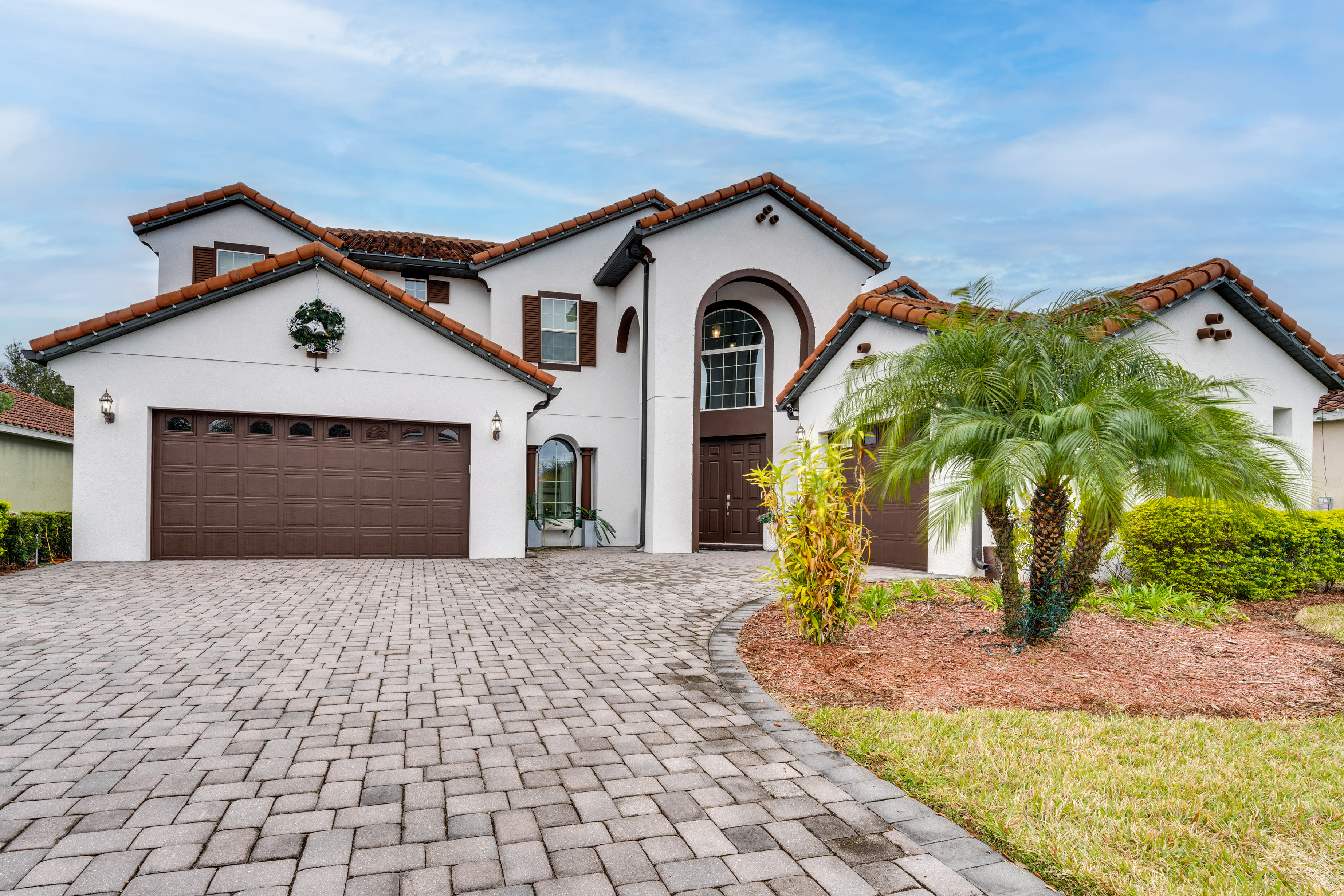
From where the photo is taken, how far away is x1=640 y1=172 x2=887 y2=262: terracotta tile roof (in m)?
14.4

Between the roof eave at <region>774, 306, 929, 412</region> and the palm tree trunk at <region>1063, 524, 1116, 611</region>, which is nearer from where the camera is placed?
the palm tree trunk at <region>1063, 524, 1116, 611</region>

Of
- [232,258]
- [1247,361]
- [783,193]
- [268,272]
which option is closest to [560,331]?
[783,193]

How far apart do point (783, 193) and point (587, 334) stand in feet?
18.0

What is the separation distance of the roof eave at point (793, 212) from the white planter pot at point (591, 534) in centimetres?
661

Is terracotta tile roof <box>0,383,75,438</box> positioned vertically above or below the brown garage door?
above

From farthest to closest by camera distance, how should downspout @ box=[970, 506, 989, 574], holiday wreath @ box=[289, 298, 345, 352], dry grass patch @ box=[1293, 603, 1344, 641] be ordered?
holiday wreath @ box=[289, 298, 345, 352] → downspout @ box=[970, 506, 989, 574] → dry grass patch @ box=[1293, 603, 1344, 641]

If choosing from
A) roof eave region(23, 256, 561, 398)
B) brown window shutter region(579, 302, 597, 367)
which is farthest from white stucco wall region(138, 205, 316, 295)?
brown window shutter region(579, 302, 597, 367)

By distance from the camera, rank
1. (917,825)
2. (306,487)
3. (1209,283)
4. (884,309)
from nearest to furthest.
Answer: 1. (917,825)
2. (1209,283)
3. (884,309)
4. (306,487)

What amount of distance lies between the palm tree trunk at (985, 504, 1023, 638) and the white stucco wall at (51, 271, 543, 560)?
29.1 ft

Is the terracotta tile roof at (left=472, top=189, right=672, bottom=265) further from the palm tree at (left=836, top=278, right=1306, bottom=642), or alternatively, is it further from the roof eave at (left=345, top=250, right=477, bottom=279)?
the palm tree at (left=836, top=278, right=1306, bottom=642)

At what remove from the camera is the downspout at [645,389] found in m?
14.8

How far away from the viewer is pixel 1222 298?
10750 mm

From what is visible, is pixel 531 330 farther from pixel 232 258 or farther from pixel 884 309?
pixel 884 309

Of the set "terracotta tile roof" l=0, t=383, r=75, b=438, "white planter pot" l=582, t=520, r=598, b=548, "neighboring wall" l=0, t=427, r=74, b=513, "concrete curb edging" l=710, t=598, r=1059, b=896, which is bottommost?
"white planter pot" l=582, t=520, r=598, b=548
